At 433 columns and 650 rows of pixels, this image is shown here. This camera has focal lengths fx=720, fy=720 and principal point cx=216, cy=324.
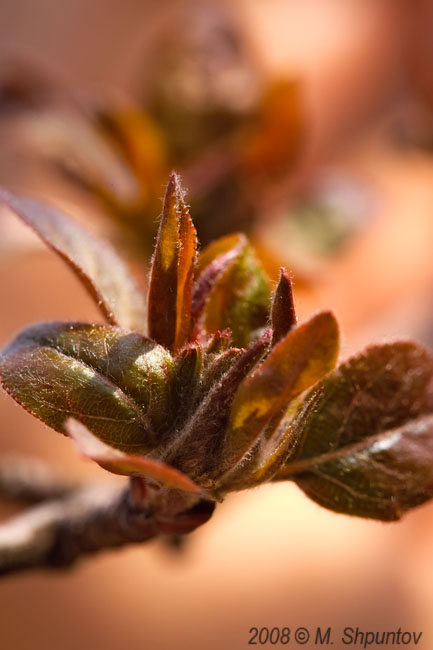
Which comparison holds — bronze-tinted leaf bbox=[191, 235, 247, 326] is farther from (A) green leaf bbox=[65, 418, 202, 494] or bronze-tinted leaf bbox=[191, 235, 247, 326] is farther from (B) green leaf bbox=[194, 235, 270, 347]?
(A) green leaf bbox=[65, 418, 202, 494]

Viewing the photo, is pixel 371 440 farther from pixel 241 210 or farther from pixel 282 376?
pixel 241 210

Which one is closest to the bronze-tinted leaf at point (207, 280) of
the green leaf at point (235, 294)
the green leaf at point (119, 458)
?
the green leaf at point (235, 294)

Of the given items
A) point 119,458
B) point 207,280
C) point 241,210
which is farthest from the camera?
point 241,210

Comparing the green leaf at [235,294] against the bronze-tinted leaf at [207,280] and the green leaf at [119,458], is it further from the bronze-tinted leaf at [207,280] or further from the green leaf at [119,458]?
the green leaf at [119,458]

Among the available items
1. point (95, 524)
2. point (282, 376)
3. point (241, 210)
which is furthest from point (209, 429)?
point (241, 210)

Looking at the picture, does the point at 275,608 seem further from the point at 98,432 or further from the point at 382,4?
the point at 382,4

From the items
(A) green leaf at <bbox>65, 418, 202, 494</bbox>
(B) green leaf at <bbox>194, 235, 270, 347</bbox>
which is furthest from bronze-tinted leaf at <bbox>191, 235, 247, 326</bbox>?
(A) green leaf at <bbox>65, 418, 202, 494</bbox>

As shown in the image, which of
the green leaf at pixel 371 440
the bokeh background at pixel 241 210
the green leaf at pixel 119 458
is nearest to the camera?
the green leaf at pixel 119 458
